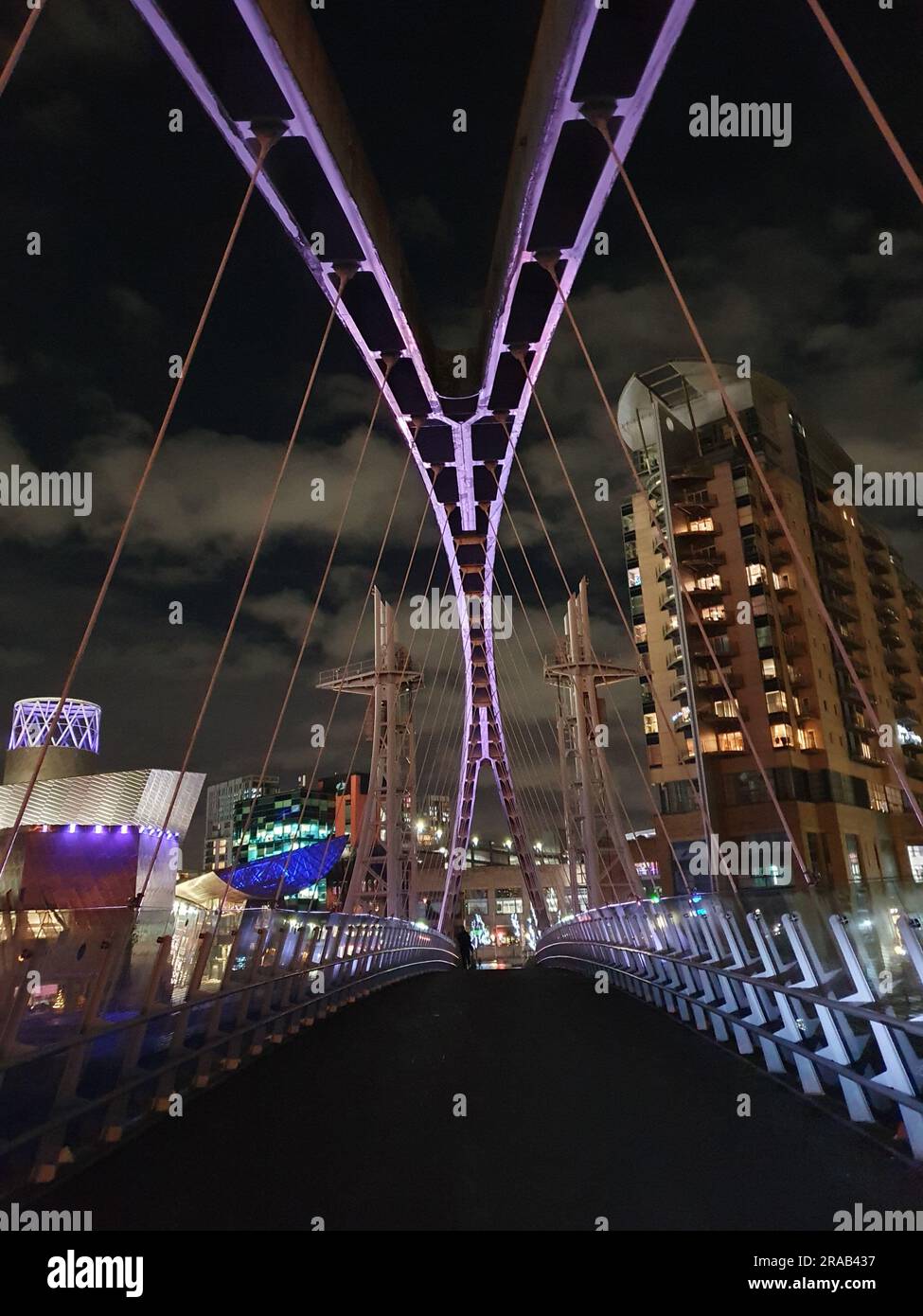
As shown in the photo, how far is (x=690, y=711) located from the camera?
58656mm

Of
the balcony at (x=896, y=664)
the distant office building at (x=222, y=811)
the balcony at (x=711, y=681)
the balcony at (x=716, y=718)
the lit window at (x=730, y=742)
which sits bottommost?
the distant office building at (x=222, y=811)

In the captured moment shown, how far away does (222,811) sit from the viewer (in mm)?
187500

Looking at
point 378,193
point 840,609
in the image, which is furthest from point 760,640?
point 378,193

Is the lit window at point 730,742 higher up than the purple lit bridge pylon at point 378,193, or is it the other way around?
the purple lit bridge pylon at point 378,193

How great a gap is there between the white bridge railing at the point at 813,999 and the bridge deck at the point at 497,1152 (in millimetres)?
317

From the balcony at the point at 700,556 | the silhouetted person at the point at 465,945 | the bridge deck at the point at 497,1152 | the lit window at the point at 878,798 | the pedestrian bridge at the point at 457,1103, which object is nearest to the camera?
the bridge deck at the point at 497,1152

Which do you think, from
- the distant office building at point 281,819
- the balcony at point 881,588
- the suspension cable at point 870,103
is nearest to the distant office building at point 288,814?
the distant office building at point 281,819

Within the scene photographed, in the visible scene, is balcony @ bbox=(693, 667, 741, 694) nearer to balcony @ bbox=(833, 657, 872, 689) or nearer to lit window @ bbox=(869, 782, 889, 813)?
balcony @ bbox=(833, 657, 872, 689)

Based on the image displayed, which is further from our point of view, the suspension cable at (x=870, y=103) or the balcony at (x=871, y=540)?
the balcony at (x=871, y=540)

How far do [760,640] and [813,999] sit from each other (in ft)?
191

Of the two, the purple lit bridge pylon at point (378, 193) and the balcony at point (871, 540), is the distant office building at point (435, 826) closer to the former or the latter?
the balcony at point (871, 540)

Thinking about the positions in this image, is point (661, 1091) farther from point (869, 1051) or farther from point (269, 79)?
point (269, 79)

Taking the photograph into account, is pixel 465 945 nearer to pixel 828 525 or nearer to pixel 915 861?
pixel 915 861

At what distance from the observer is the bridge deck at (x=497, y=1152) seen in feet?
15.2
